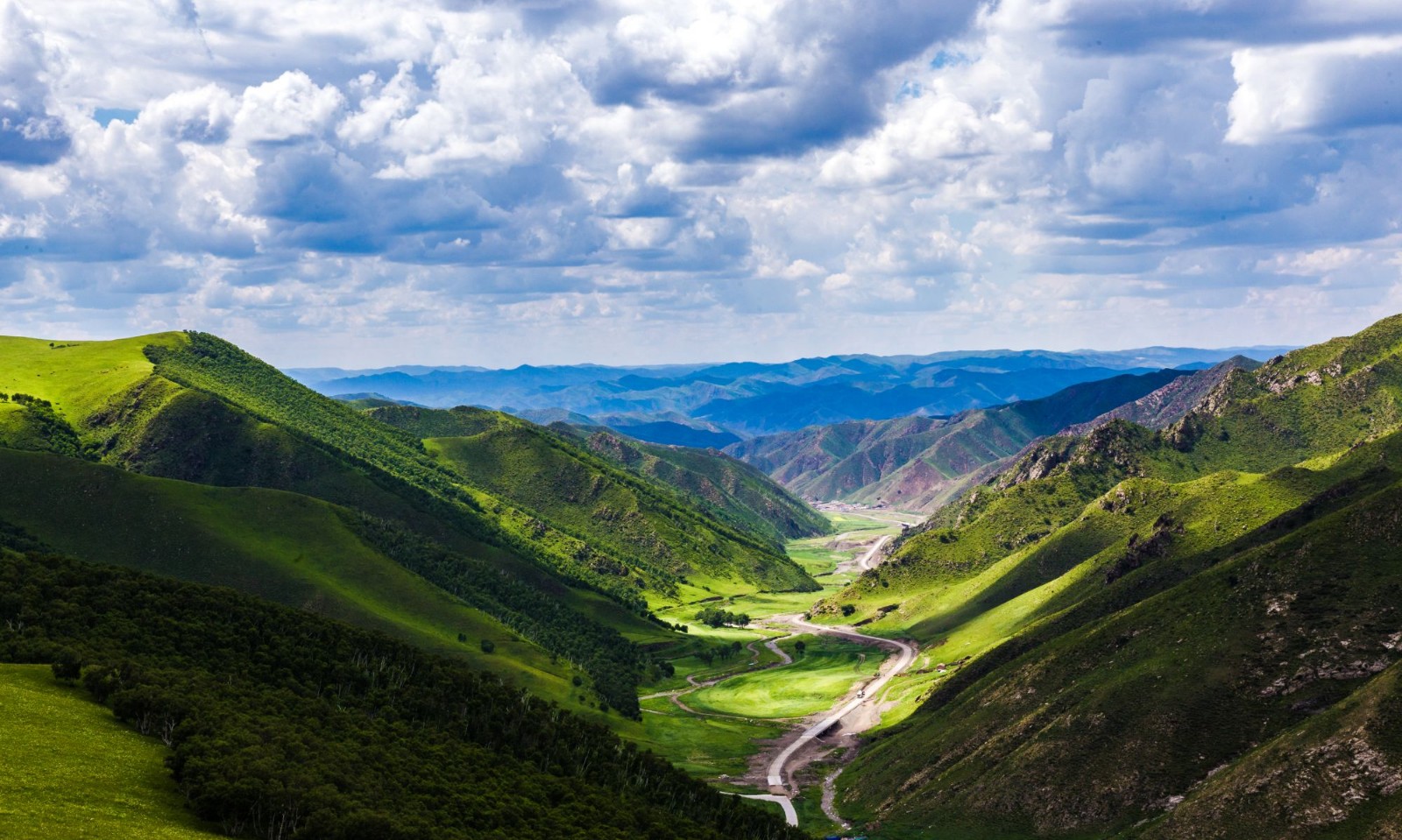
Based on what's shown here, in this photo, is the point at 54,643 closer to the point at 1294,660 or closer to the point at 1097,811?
the point at 1097,811

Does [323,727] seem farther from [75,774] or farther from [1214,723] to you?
[1214,723]

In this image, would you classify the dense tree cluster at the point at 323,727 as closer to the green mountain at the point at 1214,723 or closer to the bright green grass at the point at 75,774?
the bright green grass at the point at 75,774

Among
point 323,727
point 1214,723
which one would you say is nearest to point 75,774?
point 323,727

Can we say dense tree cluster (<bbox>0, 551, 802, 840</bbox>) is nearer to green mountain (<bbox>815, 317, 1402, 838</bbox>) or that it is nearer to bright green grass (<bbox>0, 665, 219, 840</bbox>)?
bright green grass (<bbox>0, 665, 219, 840</bbox>)

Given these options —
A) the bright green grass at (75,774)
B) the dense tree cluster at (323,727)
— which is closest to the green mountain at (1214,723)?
the dense tree cluster at (323,727)

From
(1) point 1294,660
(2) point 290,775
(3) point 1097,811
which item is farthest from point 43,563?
(1) point 1294,660
